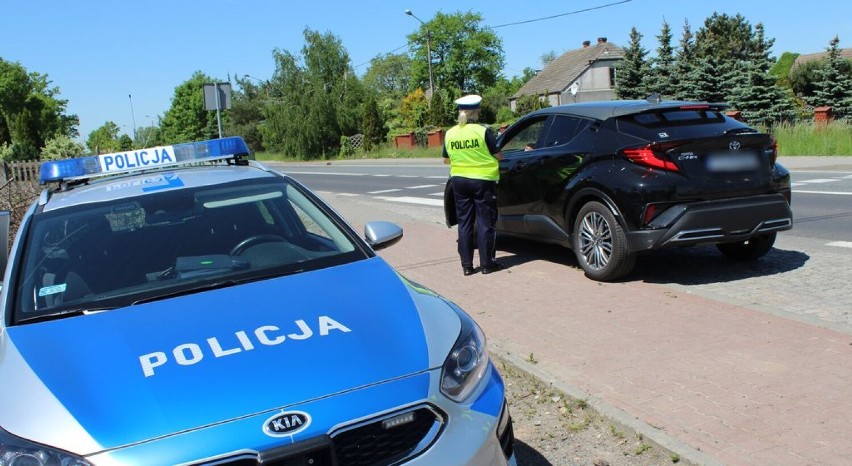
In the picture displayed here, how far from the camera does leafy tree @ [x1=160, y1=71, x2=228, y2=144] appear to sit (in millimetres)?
111000

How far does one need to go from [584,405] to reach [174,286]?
2.34 m

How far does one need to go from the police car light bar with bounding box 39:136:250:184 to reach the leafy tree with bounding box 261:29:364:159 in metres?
56.5

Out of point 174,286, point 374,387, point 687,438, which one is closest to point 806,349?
point 687,438

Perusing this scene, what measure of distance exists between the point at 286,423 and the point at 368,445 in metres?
0.28

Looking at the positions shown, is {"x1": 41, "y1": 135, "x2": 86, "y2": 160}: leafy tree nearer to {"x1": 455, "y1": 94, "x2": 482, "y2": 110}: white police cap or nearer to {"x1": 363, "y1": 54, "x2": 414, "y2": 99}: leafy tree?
{"x1": 455, "y1": 94, "x2": 482, "y2": 110}: white police cap

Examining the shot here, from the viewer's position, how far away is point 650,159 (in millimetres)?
6605

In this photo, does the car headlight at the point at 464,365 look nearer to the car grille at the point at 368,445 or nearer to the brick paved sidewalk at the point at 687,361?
the car grille at the point at 368,445

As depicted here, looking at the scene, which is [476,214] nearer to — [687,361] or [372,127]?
[687,361]

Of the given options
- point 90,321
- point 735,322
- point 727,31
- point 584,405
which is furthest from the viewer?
point 727,31

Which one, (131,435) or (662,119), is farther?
(662,119)

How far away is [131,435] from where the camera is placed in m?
2.34

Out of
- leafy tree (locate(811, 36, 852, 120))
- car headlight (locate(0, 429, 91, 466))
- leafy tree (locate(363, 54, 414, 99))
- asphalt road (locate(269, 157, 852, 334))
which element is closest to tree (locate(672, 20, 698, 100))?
leafy tree (locate(811, 36, 852, 120))

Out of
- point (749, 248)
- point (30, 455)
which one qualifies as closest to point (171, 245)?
point (30, 455)

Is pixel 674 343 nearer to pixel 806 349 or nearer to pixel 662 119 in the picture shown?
pixel 806 349
